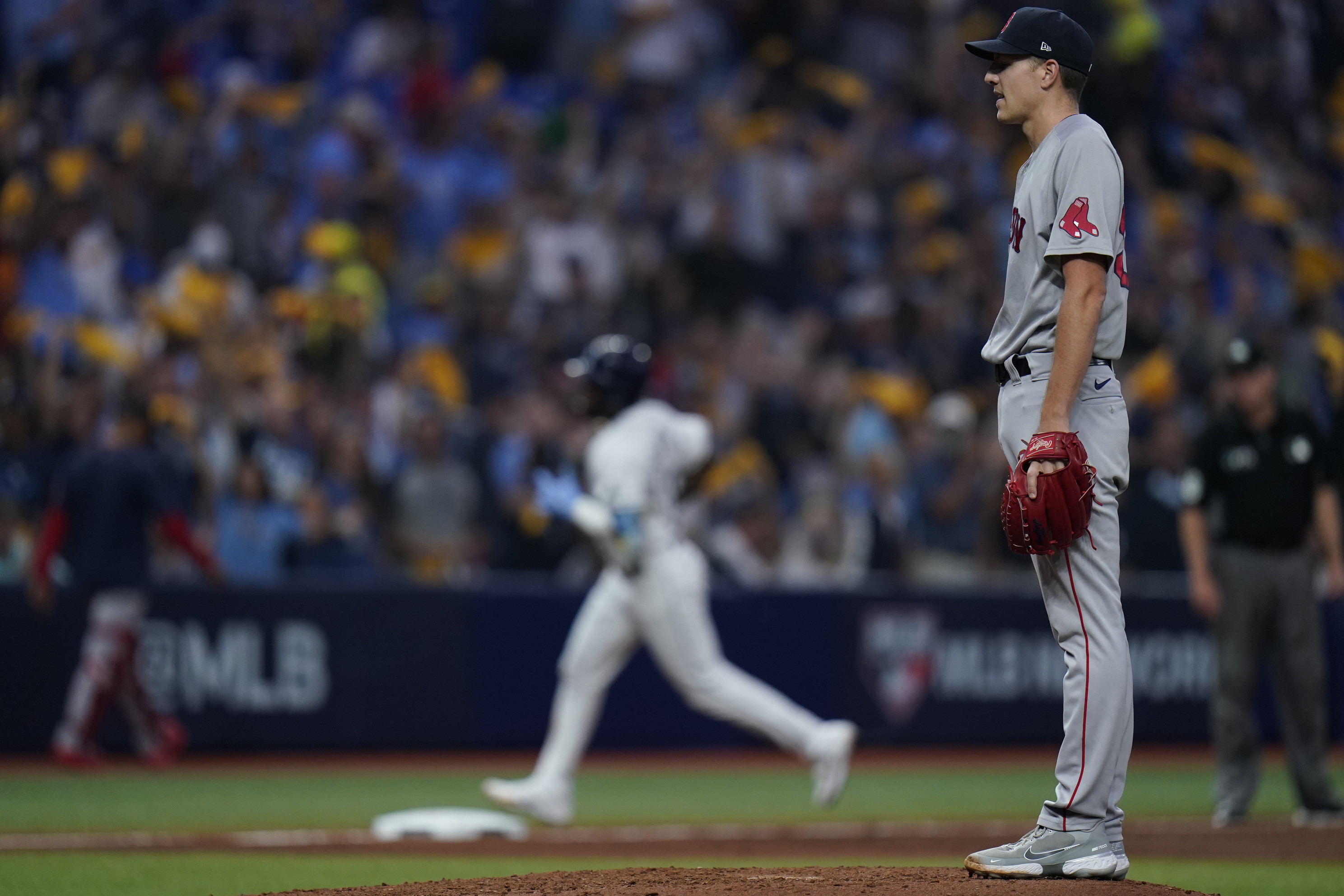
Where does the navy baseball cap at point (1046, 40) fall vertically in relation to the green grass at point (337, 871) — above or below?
above

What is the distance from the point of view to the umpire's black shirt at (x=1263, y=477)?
9859 millimetres

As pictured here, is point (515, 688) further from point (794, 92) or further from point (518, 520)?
point (794, 92)

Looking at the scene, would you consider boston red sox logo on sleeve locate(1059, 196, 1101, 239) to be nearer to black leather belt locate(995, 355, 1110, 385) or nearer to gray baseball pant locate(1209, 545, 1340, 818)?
black leather belt locate(995, 355, 1110, 385)

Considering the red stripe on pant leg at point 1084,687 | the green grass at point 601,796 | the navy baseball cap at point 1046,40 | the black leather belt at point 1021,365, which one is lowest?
the green grass at point 601,796

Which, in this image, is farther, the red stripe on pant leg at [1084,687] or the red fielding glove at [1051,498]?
the red stripe on pant leg at [1084,687]

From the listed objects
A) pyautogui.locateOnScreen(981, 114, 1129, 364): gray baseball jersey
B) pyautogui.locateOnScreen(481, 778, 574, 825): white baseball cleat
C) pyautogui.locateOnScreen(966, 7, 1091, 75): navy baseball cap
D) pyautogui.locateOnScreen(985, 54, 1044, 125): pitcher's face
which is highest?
pyautogui.locateOnScreen(966, 7, 1091, 75): navy baseball cap

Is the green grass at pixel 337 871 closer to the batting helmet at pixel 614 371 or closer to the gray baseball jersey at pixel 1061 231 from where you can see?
the gray baseball jersey at pixel 1061 231

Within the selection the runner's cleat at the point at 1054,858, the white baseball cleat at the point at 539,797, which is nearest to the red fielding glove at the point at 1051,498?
the runner's cleat at the point at 1054,858

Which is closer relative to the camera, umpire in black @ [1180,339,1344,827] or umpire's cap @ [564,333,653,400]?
umpire's cap @ [564,333,653,400]

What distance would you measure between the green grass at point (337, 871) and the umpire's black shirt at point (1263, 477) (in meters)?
2.49

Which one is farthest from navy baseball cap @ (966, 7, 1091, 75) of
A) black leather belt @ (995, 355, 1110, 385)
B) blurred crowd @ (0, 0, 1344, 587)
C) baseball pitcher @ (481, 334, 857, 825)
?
blurred crowd @ (0, 0, 1344, 587)

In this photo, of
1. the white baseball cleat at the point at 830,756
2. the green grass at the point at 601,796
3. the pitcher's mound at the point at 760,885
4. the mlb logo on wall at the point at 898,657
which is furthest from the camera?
the mlb logo on wall at the point at 898,657

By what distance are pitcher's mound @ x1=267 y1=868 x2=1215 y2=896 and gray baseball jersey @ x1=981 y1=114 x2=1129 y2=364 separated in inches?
59.7

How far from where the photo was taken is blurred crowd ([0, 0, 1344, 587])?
14.1 m
